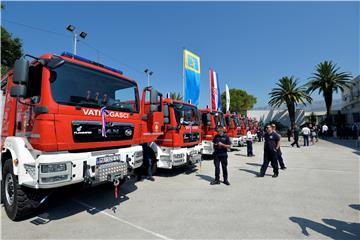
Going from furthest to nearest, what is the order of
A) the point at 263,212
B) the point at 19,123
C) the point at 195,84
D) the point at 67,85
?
1. the point at 195,84
2. the point at 263,212
3. the point at 19,123
4. the point at 67,85

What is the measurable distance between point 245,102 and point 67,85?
188 feet

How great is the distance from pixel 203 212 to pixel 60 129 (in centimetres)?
288

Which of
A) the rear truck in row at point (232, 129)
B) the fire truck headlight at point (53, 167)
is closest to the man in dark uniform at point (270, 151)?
the fire truck headlight at point (53, 167)

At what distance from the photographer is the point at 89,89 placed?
13.8ft

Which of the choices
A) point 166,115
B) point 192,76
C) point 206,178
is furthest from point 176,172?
point 192,76

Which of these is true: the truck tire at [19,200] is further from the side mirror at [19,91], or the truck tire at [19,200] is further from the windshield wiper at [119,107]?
the windshield wiper at [119,107]

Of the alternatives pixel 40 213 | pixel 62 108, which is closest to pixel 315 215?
pixel 62 108

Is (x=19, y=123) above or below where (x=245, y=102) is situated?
below

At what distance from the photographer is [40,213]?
439cm

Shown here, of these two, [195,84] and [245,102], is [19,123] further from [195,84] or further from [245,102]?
[245,102]

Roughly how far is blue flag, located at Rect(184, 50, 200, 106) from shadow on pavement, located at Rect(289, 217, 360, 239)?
1012 cm

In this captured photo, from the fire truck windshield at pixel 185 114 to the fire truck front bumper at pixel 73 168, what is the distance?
9.93 feet

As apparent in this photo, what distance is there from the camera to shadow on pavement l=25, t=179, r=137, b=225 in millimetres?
4300

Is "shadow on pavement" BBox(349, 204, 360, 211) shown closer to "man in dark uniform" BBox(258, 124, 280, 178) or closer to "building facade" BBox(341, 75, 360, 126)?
"man in dark uniform" BBox(258, 124, 280, 178)
